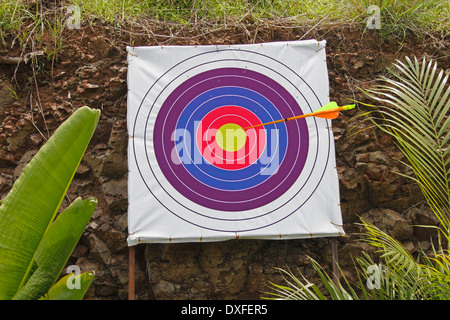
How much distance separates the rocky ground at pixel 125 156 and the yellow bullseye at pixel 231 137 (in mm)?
510

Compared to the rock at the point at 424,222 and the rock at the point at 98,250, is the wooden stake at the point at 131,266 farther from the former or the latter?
the rock at the point at 424,222

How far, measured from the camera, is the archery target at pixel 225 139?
2.07 m

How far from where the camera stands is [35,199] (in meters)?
1.39

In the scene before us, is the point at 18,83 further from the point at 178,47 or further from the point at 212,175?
the point at 212,175

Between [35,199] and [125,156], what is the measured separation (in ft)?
2.83

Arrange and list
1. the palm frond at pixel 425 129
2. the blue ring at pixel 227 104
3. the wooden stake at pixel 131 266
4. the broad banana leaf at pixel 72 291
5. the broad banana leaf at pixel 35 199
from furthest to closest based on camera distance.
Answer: the blue ring at pixel 227 104
the wooden stake at pixel 131 266
the palm frond at pixel 425 129
the broad banana leaf at pixel 72 291
the broad banana leaf at pixel 35 199

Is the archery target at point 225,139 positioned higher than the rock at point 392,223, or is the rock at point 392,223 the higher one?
the archery target at point 225,139

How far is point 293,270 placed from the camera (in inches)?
85.6

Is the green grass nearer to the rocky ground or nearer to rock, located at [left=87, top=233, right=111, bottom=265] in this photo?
the rocky ground

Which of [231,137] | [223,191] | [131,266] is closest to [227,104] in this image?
[231,137]

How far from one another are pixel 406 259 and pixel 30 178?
4.65 ft

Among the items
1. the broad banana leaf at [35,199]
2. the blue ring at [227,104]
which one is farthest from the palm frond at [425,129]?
the broad banana leaf at [35,199]

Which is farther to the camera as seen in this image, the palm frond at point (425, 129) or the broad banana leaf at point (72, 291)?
the palm frond at point (425, 129)

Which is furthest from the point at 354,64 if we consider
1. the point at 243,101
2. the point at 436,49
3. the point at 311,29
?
the point at 243,101
